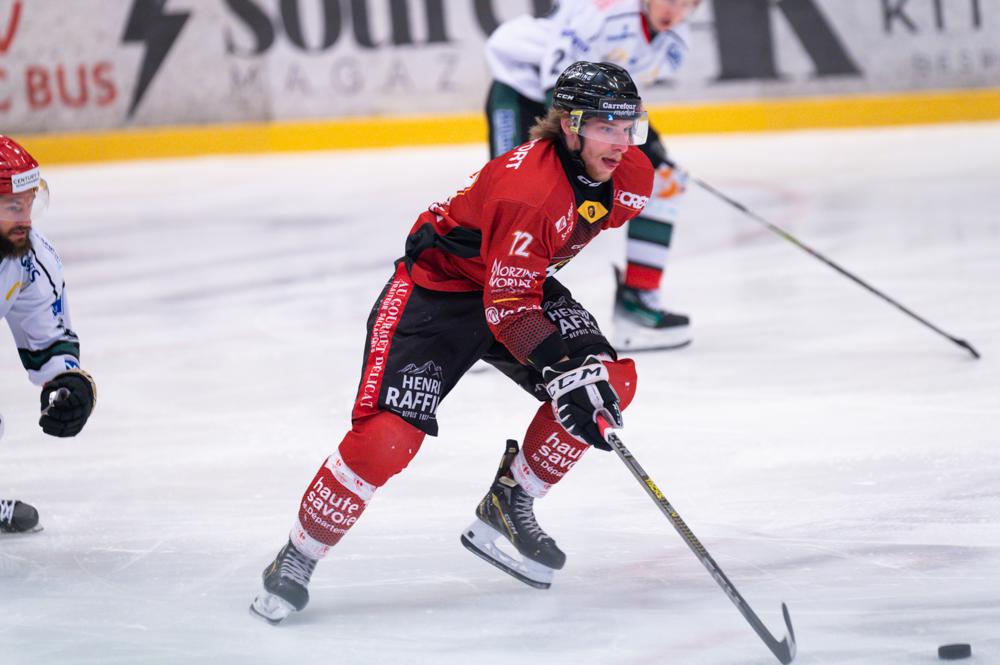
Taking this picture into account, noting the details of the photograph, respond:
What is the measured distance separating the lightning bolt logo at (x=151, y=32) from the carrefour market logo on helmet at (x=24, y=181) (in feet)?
24.1

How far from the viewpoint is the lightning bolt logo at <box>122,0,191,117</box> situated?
32.6ft

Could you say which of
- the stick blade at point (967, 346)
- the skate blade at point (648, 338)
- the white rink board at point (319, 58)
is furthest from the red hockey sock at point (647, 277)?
the white rink board at point (319, 58)

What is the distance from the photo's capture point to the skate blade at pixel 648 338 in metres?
4.65

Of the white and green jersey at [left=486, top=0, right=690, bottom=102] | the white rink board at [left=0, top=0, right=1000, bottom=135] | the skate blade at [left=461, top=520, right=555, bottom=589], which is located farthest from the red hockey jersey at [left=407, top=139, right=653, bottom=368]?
the white rink board at [left=0, top=0, right=1000, bottom=135]

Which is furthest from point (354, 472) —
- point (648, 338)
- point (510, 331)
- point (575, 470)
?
point (648, 338)

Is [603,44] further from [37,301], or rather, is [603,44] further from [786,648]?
[786,648]

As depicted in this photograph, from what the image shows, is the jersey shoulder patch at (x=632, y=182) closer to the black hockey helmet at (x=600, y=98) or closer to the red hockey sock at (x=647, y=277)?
the black hockey helmet at (x=600, y=98)

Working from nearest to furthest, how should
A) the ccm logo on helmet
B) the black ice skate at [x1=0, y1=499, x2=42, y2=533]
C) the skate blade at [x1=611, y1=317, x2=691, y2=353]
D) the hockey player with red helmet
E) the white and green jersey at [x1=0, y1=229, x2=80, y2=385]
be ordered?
the ccm logo on helmet
the hockey player with red helmet
the white and green jersey at [x1=0, y1=229, x2=80, y2=385]
the black ice skate at [x1=0, y1=499, x2=42, y2=533]
the skate blade at [x1=611, y1=317, x2=691, y2=353]

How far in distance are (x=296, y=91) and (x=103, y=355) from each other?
210 inches

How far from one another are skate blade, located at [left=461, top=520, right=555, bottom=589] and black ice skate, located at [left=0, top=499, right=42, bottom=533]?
0.97 meters

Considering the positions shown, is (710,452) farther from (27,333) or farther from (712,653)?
(27,333)

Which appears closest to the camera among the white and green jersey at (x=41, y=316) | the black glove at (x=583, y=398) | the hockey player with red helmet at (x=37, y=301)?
the black glove at (x=583, y=398)

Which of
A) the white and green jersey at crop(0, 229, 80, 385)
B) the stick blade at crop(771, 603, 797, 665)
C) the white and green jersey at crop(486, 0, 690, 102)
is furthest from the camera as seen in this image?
the white and green jersey at crop(486, 0, 690, 102)

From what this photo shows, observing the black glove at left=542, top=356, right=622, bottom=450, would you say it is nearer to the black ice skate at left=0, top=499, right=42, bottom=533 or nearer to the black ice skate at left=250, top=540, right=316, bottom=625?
the black ice skate at left=250, top=540, right=316, bottom=625
